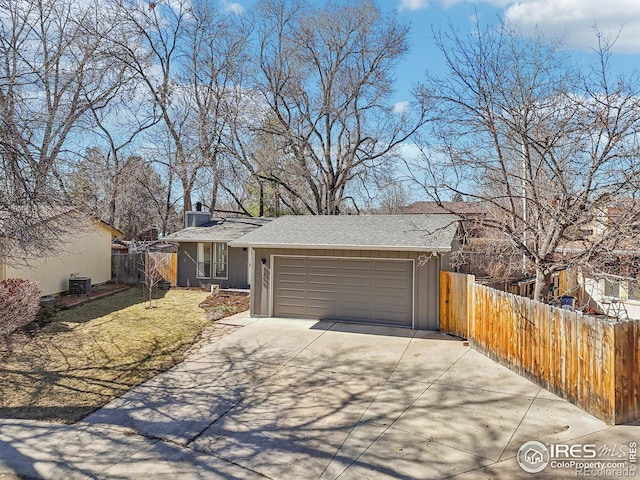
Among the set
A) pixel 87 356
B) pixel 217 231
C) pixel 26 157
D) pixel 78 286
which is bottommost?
pixel 87 356

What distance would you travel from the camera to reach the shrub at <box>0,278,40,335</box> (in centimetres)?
928

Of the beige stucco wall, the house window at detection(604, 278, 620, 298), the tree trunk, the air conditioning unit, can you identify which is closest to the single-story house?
the tree trunk

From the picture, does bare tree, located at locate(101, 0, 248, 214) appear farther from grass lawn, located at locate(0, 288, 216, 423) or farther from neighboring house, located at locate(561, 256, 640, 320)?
neighboring house, located at locate(561, 256, 640, 320)

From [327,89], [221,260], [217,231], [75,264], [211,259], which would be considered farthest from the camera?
[327,89]

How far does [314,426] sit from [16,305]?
817cm

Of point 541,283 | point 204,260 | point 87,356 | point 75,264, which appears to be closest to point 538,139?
point 541,283

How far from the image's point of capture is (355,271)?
11297 millimetres

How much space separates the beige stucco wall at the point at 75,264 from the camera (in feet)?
44.4

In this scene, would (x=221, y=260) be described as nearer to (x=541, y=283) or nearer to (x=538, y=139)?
(x=541, y=283)

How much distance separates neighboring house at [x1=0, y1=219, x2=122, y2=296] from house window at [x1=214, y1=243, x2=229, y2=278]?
15.9 feet

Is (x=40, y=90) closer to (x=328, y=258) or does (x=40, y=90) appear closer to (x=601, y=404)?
(x=328, y=258)

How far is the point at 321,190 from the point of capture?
84.3 ft

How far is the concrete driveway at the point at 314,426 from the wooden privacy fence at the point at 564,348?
24cm

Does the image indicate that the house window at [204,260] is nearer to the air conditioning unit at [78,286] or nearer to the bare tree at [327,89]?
the air conditioning unit at [78,286]
